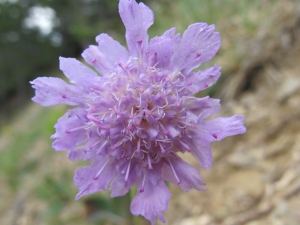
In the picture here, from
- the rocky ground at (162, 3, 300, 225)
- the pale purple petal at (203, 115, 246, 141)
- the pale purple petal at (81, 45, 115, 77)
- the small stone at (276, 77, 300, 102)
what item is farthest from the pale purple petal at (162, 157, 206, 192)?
the small stone at (276, 77, 300, 102)

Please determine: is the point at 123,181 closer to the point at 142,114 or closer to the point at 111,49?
the point at 142,114

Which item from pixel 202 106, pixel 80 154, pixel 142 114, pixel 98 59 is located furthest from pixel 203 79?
pixel 80 154

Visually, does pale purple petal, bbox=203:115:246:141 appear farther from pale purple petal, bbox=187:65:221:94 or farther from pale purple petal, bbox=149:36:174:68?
pale purple petal, bbox=149:36:174:68

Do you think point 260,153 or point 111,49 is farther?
point 260,153

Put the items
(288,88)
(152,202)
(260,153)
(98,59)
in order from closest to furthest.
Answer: (152,202), (98,59), (260,153), (288,88)

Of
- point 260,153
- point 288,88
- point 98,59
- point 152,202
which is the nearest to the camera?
point 152,202

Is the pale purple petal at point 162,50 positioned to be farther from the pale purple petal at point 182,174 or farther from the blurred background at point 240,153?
the blurred background at point 240,153

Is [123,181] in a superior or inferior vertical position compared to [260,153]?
superior
